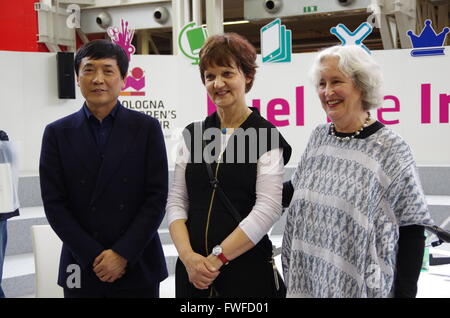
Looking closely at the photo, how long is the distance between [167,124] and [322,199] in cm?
436

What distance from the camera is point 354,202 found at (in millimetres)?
1591

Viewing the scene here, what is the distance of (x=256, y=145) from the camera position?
1.82 m

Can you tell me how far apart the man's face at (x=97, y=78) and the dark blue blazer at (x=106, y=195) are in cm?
10

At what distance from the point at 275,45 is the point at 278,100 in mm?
577

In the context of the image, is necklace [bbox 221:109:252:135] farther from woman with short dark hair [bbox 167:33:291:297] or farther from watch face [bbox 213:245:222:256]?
watch face [bbox 213:245:222:256]

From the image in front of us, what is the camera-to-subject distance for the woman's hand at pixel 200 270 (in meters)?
1.76

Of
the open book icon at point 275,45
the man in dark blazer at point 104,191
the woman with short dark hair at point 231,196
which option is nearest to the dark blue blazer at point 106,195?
the man in dark blazer at point 104,191

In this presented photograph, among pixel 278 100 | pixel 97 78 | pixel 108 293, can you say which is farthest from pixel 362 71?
pixel 278 100

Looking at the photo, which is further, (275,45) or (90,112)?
(275,45)

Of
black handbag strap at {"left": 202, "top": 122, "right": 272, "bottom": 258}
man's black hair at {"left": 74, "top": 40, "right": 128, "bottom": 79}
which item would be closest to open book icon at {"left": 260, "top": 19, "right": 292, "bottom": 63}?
man's black hair at {"left": 74, "top": 40, "right": 128, "bottom": 79}

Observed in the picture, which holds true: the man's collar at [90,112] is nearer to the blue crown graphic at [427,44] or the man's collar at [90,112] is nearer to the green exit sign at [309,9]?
the blue crown graphic at [427,44]

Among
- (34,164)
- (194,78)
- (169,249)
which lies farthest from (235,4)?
(169,249)

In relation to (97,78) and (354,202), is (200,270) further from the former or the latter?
(97,78)

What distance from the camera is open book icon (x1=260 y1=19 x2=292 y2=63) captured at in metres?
5.71
